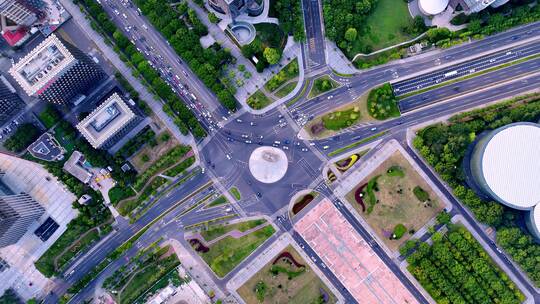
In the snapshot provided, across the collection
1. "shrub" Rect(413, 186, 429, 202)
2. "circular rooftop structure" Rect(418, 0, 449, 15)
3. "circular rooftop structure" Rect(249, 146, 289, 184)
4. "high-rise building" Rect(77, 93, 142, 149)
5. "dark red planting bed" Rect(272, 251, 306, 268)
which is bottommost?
"shrub" Rect(413, 186, 429, 202)

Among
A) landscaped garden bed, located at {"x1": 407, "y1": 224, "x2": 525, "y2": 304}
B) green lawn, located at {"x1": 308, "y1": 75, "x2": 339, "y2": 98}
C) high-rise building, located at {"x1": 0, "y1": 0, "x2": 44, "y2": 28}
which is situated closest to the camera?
high-rise building, located at {"x1": 0, "y1": 0, "x2": 44, "y2": 28}

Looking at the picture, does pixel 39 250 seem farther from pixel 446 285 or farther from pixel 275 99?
pixel 446 285

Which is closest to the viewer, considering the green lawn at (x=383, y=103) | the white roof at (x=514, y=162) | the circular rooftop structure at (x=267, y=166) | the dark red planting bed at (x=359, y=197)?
the white roof at (x=514, y=162)

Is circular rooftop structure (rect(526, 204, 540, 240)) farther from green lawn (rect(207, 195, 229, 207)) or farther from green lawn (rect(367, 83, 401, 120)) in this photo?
green lawn (rect(207, 195, 229, 207))

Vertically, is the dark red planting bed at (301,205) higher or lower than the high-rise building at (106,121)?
lower

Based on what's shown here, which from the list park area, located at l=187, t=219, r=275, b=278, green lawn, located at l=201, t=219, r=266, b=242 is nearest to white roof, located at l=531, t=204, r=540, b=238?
park area, located at l=187, t=219, r=275, b=278

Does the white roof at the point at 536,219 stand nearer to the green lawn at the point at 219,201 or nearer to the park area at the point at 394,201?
the park area at the point at 394,201

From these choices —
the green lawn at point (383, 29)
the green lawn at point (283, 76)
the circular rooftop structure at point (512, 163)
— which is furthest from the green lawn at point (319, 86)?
the circular rooftop structure at point (512, 163)
